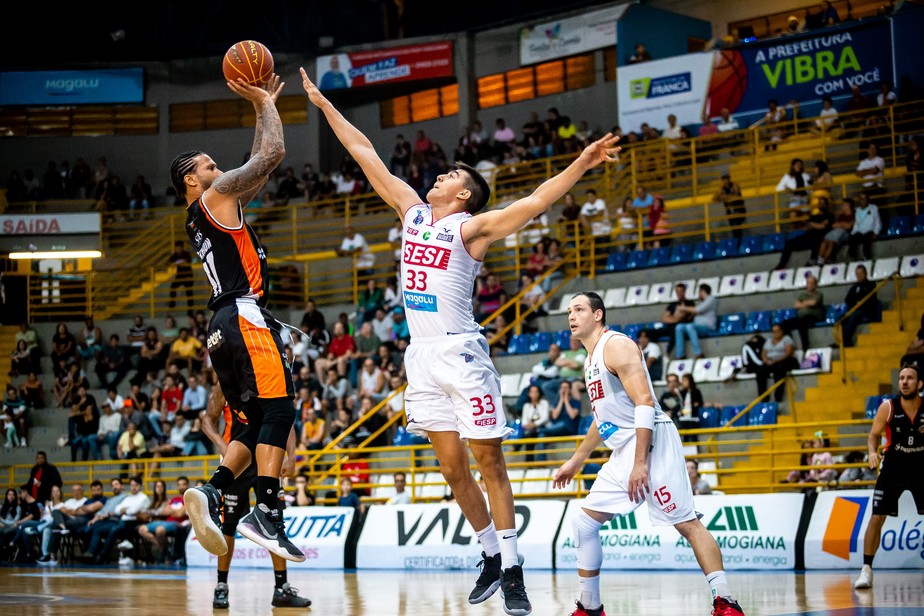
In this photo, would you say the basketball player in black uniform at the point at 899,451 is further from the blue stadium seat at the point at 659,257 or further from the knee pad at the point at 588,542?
the blue stadium seat at the point at 659,257

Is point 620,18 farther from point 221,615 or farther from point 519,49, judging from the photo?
point 221,615

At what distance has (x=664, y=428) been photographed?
741 centimetres

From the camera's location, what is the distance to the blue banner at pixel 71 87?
110 feet

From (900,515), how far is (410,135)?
22.6 meters

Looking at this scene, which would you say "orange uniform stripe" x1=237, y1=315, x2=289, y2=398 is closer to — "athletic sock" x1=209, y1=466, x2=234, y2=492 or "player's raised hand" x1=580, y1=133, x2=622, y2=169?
"athletic sock" x1=209, y1=466, x2=234, y2=492

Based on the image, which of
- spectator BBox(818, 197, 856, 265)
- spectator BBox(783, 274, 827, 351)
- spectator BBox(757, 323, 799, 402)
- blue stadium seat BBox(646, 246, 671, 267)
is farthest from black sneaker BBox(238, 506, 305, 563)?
blue stadium seat BBox(646, 246, 671, 267)

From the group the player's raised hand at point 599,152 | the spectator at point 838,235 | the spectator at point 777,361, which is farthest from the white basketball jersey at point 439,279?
the spectator at point 838,235

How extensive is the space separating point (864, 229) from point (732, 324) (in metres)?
2.57

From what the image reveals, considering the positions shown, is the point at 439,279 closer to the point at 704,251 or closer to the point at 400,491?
the point at 400,491

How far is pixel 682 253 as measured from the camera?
20500 millimetres

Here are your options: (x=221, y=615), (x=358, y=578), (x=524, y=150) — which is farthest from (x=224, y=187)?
(x=524, y=150)

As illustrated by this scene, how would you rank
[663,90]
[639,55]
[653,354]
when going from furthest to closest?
[639,55], [663,90], [653,354]

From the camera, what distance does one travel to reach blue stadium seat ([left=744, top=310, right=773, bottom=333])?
18.0 meters

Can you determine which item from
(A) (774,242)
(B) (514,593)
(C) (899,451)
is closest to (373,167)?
(B) (514,593)
